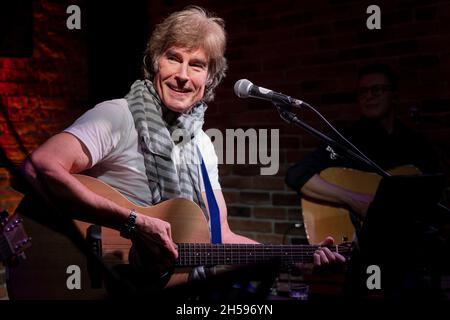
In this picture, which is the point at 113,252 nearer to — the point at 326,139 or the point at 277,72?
the point at 326,139

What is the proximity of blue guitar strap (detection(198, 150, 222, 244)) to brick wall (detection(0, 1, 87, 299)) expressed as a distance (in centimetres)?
113

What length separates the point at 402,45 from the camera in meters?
2.77

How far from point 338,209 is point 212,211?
2.43 feet

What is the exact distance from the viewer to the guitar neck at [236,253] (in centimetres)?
192

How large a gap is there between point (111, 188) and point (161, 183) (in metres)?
0.21

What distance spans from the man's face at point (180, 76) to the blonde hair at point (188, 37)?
0.03 meters

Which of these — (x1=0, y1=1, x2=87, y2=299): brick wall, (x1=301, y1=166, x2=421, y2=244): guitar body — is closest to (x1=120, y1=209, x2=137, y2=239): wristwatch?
(x1=301, y1=166, x2=421, y2=244): guitar body

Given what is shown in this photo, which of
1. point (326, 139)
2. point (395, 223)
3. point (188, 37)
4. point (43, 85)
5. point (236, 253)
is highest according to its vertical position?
point (188, 37)

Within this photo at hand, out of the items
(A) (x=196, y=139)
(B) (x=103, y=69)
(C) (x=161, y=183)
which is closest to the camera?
(C) (x=161, y=183)

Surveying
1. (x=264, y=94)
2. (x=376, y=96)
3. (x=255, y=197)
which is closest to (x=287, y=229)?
(x=255, y=197)

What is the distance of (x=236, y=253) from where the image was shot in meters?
2.01

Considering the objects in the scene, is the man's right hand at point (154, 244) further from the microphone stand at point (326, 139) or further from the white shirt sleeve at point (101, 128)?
the microphone stand at point (326, 139)
